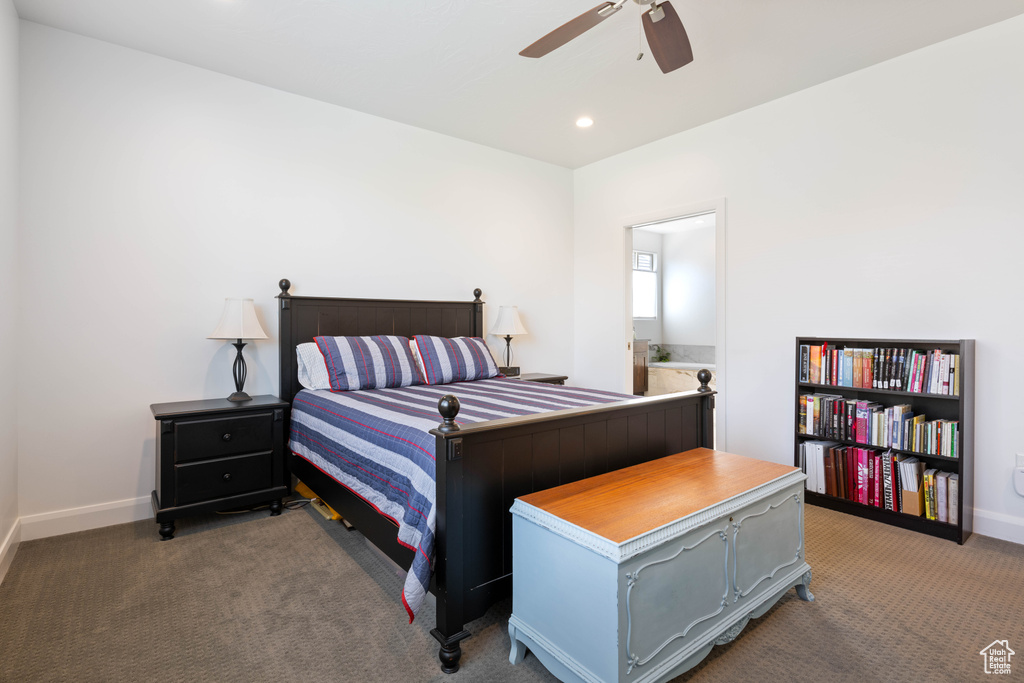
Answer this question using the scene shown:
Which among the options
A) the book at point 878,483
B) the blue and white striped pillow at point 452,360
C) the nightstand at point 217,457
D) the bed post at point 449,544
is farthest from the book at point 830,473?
the nightstand at point 217,457

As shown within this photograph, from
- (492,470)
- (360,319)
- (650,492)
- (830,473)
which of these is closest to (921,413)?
(830,473)

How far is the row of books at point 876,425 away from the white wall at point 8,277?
4201mm

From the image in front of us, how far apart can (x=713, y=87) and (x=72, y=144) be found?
3.76 meters

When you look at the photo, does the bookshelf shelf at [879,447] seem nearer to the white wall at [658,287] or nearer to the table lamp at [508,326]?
the table lamp at [508,326]

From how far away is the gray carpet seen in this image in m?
1.60

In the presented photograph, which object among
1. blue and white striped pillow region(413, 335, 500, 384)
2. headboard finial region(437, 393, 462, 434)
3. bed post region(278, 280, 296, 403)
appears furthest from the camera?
blue and white striped pillow region(413, 335, 500, 384)

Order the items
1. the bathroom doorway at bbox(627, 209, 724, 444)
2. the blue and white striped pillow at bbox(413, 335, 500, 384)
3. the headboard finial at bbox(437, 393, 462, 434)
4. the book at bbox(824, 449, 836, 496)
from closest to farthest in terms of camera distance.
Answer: the headboard finial at bbox(437, 393, 462, 434) → the book at bbox(824, 449, 836, 496) → the blue and white striped pillow at bbox(413, 335, 500, 384) → the bathroom doorway at bbox(627, 209, 724, 444)

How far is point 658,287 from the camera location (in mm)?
7324

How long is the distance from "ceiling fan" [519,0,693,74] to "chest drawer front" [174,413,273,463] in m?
2.37

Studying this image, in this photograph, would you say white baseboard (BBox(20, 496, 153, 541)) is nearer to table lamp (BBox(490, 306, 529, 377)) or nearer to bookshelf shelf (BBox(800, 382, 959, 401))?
table lamp (BBox(490, 306, 529, 377))

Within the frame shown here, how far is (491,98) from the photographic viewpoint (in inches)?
135

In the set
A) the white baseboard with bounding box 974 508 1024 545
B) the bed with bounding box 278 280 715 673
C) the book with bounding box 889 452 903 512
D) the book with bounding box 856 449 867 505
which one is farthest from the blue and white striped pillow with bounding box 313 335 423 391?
the white baseboard with bounding box 974 508 1024 545

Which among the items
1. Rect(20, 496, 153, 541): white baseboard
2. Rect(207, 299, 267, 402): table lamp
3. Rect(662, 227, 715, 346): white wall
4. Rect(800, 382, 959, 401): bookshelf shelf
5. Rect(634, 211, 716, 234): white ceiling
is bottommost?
Rect(20, 496, 153, 541): white baseboard

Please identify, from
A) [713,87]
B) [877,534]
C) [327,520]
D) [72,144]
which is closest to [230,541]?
[327,520]
